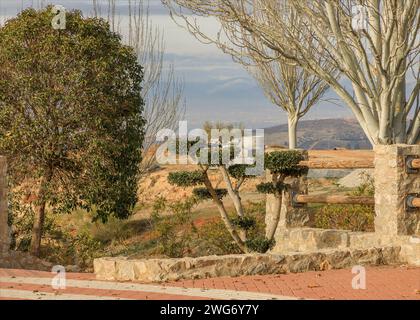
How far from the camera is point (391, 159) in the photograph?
13.7 metres

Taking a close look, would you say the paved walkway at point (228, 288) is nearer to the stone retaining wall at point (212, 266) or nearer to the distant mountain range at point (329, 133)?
the stone retaining wall at point (212, 266)

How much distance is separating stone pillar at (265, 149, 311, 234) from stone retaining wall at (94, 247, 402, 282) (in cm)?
404

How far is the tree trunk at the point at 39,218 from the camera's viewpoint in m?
19.2

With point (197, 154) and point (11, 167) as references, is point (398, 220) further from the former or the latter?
point (11, 167)

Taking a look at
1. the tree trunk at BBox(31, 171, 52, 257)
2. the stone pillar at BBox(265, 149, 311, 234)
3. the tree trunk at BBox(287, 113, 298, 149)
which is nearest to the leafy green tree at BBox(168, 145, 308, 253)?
the stone pillar at BBox(265, 149, 311, 234)

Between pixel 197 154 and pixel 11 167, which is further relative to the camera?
pixel 11 167

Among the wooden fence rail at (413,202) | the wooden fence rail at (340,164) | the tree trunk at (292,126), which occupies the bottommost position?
the wooden fence rail at (413,202)

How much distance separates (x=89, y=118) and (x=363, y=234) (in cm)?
796

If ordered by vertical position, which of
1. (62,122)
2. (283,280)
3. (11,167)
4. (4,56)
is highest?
(4,56)

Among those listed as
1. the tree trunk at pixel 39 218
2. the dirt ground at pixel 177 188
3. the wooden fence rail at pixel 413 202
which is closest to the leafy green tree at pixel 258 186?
the wooden fence rail at pixel 413 202

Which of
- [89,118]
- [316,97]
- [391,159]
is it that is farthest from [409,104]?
[316,97]

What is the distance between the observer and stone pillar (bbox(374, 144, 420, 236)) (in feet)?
44.5

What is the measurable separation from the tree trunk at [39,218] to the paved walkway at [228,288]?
763 centimetres

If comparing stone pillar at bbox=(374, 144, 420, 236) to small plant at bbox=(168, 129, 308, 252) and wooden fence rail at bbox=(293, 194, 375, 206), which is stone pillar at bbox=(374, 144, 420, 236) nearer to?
wooden fence rail at bbox=(293, 194, 375, 206)
